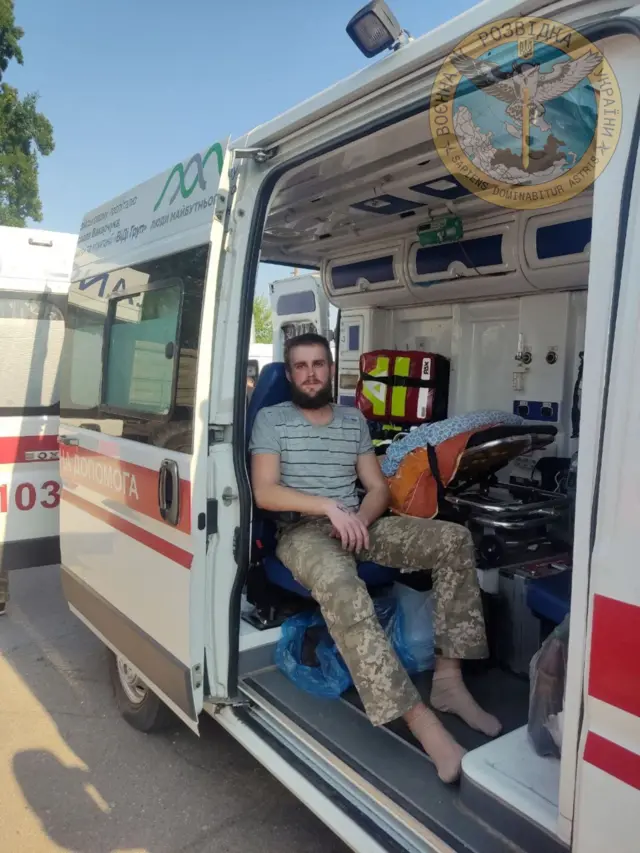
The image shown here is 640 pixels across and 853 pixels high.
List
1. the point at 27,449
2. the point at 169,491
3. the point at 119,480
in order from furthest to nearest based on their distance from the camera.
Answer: the point at 27,449 < the point at 119,480 < the point at 169,491

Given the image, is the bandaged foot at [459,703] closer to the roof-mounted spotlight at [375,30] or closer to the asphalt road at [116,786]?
the asphalt road at [116,786]

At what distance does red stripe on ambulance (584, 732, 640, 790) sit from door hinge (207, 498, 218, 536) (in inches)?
53.3

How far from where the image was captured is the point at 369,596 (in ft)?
7.46

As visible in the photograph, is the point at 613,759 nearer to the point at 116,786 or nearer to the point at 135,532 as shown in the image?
the point at 135,532

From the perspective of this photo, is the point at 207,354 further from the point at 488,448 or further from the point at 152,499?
the point at 488,448

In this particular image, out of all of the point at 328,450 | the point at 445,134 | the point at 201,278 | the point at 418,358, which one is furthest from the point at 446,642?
the point at 418,358

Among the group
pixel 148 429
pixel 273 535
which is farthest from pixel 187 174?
pixel 273 535

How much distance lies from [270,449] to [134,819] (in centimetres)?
149

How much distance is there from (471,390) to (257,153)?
2.33 metres

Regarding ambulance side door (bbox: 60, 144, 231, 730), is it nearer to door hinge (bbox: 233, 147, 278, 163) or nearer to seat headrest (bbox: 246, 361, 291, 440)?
door hinge (bbox: 233, 147, 278, 163)

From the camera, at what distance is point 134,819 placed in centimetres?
255

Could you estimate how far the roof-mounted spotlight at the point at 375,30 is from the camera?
1.66m

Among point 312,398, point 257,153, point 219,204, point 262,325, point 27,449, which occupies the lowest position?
point 27,449

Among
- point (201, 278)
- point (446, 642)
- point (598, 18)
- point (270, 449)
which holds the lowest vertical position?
point (446, 642)
